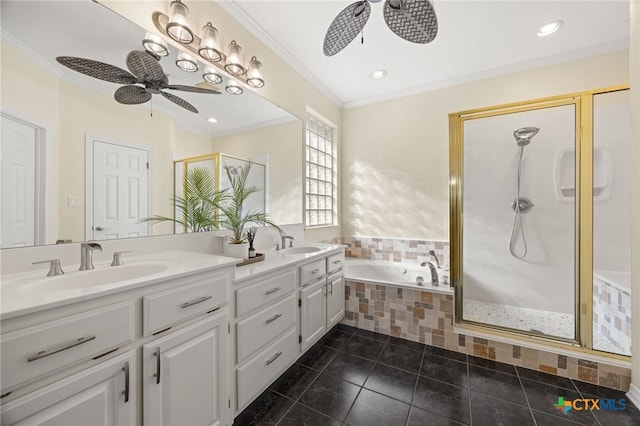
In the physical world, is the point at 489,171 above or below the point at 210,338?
above

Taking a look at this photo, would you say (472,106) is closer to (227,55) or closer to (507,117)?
(507,117)

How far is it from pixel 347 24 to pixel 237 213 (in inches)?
55.3

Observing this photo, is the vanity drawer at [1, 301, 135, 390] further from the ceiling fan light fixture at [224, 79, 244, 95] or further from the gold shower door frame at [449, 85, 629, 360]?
the gold shower door frame at [449, 85, 629, 360]

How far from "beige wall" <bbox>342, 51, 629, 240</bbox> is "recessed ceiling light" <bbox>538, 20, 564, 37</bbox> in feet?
1.53

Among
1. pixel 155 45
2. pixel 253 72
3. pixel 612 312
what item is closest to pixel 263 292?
pixel 155 45

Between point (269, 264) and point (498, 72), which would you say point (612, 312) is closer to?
point (498, 72)

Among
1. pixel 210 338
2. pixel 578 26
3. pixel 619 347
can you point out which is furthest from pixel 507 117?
pixel 210 338

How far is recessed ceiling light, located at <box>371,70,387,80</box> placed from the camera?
103 inches

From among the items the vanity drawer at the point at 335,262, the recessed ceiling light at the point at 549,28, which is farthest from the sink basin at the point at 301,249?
the recessed ceiling light at the point at 549,28

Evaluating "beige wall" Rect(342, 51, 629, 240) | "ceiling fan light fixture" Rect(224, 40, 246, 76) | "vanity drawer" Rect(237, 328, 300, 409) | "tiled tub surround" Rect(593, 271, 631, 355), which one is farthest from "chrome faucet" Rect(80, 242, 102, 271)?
"tiled tub surround" Rect(593, 271, 631, 355)

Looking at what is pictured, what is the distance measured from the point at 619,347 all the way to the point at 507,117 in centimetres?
188

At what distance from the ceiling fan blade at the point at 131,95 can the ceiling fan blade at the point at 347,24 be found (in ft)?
3.65

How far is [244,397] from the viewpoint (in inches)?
51.7

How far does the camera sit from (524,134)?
229 cm
